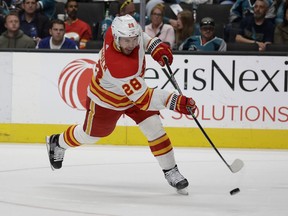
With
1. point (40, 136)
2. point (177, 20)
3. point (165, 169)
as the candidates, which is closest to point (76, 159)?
point (40, 136)

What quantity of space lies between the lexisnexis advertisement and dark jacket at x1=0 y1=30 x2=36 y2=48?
1.14ft

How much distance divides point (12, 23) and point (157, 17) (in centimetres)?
141

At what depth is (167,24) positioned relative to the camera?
9.43m

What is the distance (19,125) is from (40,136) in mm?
223

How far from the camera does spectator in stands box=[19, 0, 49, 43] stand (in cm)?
960

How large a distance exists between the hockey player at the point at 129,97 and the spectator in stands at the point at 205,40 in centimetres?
274

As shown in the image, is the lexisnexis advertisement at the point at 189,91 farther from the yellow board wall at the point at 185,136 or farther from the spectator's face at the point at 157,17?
the spectator's face at the point at 157,17

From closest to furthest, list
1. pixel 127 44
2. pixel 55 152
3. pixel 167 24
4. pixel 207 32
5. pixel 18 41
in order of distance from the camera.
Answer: pixel 127 44 < pixel 55 152 < pixel 207 32 < pixel 18 41 < pixel 167 24

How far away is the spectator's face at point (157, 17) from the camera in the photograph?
30.2ft

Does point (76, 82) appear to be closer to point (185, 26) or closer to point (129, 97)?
point (185, 26)

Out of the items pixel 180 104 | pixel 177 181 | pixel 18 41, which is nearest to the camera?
pixel 180 104

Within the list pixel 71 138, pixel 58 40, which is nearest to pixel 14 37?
pixel 58 40

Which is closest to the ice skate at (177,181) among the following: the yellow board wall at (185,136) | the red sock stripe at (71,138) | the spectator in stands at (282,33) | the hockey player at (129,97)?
the hockey player at (129,97)

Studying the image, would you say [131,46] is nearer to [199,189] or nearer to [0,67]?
[199,189]
